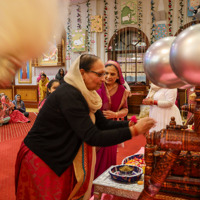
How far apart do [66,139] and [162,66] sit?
71 centimetres

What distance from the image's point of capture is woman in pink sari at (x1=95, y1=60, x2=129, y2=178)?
2.20 metres

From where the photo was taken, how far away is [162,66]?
1035 mm

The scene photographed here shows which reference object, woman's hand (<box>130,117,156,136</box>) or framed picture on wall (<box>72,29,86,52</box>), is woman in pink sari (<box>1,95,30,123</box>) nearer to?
framed picture on wall (<box>72,29,86,52</box>)

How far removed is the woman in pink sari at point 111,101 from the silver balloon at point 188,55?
1467 mm

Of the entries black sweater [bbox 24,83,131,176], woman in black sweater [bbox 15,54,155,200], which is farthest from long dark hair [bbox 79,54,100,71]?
black sweater [bbox 24,83,131,176]

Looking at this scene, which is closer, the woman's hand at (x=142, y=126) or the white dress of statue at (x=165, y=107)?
the woman's hand at (x=142, y=126)

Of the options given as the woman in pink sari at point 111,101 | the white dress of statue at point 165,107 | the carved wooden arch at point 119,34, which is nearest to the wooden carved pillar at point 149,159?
the woman in pink sari at point 111,101

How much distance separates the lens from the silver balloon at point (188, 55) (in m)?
0.77

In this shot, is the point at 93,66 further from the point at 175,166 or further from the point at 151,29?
the point at 151,29

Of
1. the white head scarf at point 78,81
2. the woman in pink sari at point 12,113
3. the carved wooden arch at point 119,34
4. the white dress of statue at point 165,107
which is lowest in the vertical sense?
the woman in pink sari at point 12,113

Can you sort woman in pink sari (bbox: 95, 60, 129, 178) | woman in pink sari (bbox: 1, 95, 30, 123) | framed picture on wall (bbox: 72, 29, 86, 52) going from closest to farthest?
woman in pink sari (bbox: 95, 60, 129, 178)
woman in pink sari (bbox: 1, 95, 30, 123)
framed picture on wall (bbox: 72, 29, 86, 52)

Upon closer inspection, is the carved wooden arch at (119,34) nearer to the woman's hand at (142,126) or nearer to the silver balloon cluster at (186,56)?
the woman's hand at (142,126)

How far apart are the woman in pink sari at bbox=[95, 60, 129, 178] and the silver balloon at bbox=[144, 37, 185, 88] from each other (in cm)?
121

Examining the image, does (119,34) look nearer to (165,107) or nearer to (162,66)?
(165,107)
